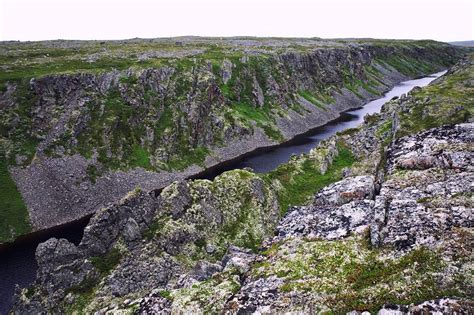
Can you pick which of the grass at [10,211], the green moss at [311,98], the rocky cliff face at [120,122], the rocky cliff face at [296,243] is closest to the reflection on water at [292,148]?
the rocky cliff face at [120,122]

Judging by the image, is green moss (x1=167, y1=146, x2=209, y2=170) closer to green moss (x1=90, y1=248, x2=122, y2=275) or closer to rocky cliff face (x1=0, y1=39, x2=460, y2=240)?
rocky cliff face (x1=0, y1=39, x2=460, y2=240)

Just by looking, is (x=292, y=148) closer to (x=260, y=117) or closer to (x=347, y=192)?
(x=260, y=117)

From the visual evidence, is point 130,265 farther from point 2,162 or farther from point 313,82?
point 313,82

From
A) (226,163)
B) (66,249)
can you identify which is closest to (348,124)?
(226,163)

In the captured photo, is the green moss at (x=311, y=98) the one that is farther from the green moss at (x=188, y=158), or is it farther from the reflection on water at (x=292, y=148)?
the green moss at (x=188, y=158)

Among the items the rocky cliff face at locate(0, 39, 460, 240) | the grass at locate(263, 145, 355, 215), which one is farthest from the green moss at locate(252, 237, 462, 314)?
the rocky cliff face at locate(0, 39, 460, 240)

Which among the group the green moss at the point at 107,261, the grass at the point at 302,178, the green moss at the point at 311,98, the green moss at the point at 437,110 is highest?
the green moss at the point at 437,110
